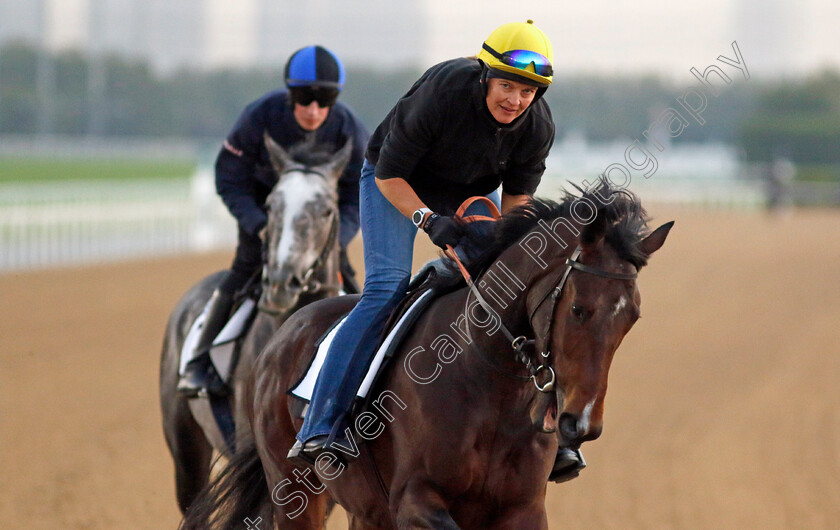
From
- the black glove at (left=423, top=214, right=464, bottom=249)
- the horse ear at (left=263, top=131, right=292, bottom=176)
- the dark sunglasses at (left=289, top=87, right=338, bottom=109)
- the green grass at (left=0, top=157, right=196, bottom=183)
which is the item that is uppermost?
the black glove at (left=423, top=214, right=464, bottom=249)

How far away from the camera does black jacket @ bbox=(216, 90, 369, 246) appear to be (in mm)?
5297

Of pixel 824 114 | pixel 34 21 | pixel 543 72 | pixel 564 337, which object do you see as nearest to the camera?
pixel 564 337

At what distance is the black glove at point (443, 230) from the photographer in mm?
A: 3221

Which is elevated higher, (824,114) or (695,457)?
(695,457)

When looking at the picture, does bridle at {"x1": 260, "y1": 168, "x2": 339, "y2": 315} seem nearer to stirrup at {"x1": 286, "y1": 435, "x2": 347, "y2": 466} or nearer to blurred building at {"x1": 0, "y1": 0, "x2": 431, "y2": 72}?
stirrup at {"x1": 286, "y1": 435, "x2": 347, "y2": 466}

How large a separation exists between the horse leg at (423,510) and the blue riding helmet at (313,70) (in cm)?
260

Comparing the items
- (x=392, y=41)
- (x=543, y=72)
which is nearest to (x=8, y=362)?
(x=543, y=72)

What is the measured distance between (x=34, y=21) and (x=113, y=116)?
3.81 meters

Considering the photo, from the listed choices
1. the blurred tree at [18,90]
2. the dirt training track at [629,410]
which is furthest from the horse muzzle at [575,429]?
the blurred tree at [18,90]

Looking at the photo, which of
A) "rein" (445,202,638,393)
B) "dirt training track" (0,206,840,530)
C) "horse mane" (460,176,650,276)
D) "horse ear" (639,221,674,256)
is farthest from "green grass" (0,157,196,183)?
"horse ear" (639,221,674,256)

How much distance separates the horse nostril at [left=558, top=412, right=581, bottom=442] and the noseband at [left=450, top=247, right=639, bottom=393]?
140mm

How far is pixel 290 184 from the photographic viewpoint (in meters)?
4.83

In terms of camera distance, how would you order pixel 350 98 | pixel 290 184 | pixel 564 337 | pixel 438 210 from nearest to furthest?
pixel 564 337
pixel 438 210
pixel 290 184
pixel 350 98

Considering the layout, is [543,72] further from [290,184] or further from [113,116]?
[113,116]
